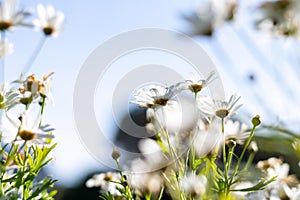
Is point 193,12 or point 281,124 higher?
point 193,12

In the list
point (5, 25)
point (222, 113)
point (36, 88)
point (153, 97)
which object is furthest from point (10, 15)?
point (222, 113)

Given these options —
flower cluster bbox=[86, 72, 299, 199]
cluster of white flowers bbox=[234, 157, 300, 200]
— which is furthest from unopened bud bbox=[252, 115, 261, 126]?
cluster of white flowers bbox=[234, 157, 300, 200]

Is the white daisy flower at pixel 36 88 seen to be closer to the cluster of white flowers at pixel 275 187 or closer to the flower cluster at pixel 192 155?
the flower cluster at pixel 192 155

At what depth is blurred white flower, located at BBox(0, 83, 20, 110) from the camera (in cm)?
97

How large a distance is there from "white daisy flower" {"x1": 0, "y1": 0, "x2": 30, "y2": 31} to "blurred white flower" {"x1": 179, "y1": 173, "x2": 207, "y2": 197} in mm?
436

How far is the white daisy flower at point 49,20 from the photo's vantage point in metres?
1.19

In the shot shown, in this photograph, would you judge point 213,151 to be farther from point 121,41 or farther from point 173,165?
point 121,41

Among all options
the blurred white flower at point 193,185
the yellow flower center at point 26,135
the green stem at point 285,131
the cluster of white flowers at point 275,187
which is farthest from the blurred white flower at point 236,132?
the yellow flower center at point 26,135

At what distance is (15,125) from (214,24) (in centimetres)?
41

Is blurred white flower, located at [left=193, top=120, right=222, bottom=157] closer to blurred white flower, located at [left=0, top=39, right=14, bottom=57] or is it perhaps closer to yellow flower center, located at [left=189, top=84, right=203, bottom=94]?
yellow flower center, located at [left=189, top=84, right=203, bottom=94]

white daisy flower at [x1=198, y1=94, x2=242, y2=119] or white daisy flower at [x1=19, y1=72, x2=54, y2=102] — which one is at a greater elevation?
white daisy flower at [x1=19, y1=72, x2=54, y2=102]

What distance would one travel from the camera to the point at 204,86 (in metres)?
1.12

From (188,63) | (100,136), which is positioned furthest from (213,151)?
(100,136)

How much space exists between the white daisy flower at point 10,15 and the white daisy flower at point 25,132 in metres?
0.19
